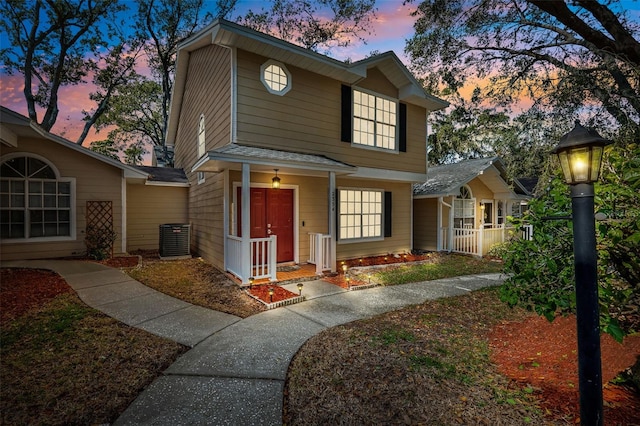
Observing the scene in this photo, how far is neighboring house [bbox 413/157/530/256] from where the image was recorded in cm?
1120

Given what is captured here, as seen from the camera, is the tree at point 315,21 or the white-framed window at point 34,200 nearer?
the white-framed window at point 34,200

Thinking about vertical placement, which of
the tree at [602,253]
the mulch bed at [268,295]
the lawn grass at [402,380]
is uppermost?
the tree at [602,253]

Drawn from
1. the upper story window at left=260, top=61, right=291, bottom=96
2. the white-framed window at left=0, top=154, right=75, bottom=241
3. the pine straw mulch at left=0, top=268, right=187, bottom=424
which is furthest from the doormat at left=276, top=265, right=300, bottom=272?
the white-framed window at left=0, top=154, right=75, bottom=241

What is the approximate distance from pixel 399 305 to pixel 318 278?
2.25 m

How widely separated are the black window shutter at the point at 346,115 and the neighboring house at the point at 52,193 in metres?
6.55

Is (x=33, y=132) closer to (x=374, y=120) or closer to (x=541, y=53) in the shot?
(x=374, y=120)

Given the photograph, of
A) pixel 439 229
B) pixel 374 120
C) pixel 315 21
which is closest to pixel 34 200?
pixel 374 120

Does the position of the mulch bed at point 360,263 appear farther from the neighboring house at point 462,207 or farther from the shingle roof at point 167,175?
the shingle roof at point 167,175

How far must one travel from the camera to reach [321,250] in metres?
7.23

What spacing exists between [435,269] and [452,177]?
17.4 feet

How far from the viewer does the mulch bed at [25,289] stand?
470 cm

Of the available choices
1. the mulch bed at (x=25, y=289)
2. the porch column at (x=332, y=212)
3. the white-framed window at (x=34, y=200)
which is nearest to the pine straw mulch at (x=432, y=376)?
the porch column at (x=332, y=212)

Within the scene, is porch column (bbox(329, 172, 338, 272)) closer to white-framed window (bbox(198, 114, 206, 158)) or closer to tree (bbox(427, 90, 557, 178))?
tree (bbox(427, 90, 557, 178))

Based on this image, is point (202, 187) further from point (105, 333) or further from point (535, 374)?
point (535, 374)
